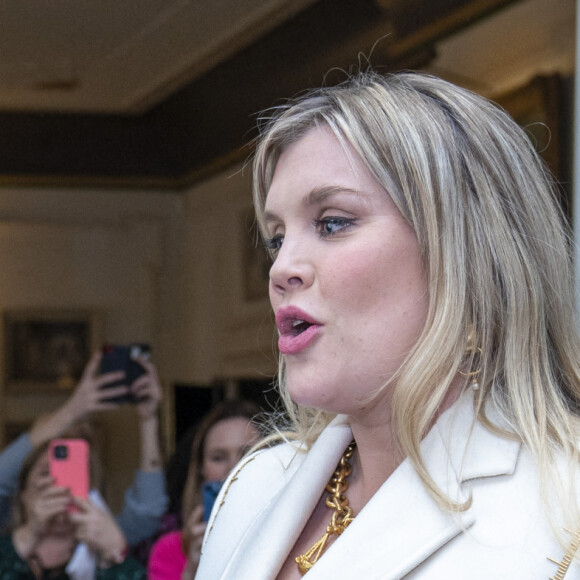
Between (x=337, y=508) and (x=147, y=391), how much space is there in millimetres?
1122

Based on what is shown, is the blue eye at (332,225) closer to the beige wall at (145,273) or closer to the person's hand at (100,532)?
the beige wall at (145,273)

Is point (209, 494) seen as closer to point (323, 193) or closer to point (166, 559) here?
point (166, 559)

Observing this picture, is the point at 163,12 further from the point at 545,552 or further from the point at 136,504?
the point at 545,552

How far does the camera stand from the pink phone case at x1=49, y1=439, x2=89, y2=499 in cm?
236

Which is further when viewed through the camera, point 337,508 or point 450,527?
point 337,508

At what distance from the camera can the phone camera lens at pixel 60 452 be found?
2.37 m

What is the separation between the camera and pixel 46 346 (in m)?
2.41

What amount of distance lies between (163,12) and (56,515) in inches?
47.8

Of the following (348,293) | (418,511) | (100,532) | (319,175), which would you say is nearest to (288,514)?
(418,511)

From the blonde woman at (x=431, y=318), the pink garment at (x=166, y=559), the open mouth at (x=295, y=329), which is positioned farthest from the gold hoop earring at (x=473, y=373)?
the pink garment at (x=166, y=559)

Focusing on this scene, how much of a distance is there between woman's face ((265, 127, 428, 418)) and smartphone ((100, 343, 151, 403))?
1230mm

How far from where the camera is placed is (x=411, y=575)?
46.3 inches

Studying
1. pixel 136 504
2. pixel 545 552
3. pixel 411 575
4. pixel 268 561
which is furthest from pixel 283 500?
pixel 136 504

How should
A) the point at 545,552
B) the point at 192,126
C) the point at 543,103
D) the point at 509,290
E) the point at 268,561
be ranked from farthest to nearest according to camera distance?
the point at 192,126
the point at 543,103
the point at 268,561
the point at 509,290
the point at 545,552
